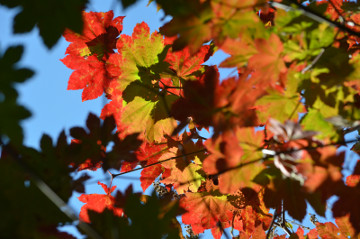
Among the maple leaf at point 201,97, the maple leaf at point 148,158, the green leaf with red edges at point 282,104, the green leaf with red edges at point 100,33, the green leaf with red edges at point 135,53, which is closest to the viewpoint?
the maple leaf at point 201,97

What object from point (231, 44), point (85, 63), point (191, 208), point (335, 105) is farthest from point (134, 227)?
point (85, 63)

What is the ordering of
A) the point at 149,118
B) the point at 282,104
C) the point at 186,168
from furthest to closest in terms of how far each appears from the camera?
1. the point at 186,168
2. the point at 149,118
3. the point at 282,104

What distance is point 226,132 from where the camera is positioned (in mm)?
997

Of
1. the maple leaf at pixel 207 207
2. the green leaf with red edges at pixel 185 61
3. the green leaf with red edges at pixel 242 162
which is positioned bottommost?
the green leaf with red edges at pixel 242 162

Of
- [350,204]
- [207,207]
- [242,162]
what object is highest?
[207,207]

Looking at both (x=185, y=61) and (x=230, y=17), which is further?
(x=185, y=61)

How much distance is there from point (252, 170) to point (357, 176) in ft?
1.71

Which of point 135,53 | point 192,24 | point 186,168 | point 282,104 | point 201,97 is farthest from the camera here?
point 186,168

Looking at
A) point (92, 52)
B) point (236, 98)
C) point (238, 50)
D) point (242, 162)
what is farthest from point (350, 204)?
point (92, 52)

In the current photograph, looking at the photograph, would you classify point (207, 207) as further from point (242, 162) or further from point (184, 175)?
point (242, 162)

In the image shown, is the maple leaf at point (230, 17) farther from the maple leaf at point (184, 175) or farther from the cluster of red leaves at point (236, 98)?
the maple leaf at point (184, 175)

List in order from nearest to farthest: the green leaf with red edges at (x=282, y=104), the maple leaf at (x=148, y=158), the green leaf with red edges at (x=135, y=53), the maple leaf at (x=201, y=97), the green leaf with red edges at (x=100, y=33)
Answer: the maple leaf at (x=201, y=97) < the green leaf with red edges at (x=282, y=104) < the green leaf with red edges at (x=135, y=53) < the green leaf with red edges at (x=100, y=33) < the maple leaf at (x=148, y=158)

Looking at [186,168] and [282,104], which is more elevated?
[186,168]

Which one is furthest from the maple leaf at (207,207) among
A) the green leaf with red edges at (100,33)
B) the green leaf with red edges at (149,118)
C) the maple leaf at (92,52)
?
the green leaf with red edges at (100,33)
